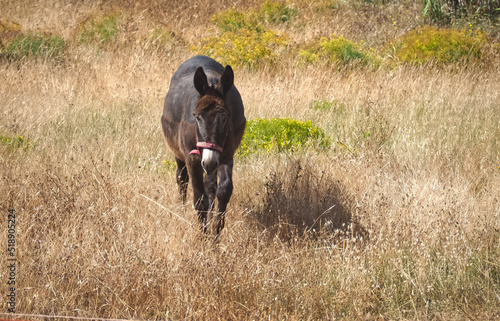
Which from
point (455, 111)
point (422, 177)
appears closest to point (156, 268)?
point (422, 177)

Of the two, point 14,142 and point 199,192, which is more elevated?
point 199,192

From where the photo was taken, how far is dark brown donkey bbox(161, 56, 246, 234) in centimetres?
413

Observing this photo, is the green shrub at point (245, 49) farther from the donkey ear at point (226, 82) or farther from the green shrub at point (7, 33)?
the donkey ear at point (226, 82)

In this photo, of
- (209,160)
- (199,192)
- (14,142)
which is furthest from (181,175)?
(14,142)

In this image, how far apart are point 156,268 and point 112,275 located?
291 mm

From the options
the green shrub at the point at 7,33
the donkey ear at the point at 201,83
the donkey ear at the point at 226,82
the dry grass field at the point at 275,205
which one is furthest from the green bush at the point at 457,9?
the donkey ear at the point at 201,83

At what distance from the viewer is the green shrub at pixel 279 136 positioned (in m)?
7.00

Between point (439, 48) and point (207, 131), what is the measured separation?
9294 mm

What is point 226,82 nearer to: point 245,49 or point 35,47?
point 245,49

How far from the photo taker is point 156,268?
3.81 meters

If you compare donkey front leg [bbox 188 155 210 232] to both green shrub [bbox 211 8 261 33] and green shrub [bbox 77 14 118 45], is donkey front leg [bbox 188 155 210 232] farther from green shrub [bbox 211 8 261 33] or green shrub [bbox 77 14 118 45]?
green shrub [bbox 211 8 261 33]

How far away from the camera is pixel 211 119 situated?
4156 millimetres

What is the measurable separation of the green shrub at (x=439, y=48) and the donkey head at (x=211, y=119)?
8045mm

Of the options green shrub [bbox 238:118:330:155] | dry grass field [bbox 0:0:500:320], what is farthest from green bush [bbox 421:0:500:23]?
green shrub [bbox 238:118:330:155]
